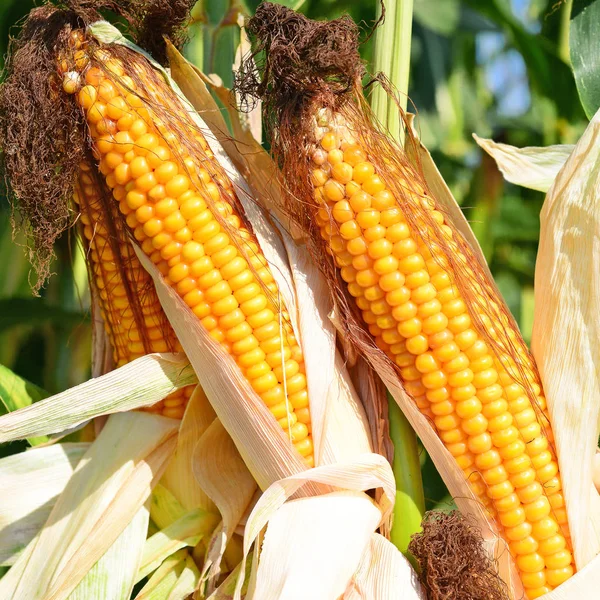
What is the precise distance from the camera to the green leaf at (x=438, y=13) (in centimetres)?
189

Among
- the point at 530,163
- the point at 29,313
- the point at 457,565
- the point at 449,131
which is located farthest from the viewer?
the point at 449,131

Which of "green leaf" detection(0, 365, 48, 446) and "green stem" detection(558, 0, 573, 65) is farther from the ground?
"green stem" detection(558, 0, 573, 65)

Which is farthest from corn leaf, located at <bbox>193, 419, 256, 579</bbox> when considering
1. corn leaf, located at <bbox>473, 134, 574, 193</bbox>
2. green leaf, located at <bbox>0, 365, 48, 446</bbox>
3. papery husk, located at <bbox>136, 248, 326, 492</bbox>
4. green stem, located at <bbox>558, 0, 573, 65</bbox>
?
green stem, located at <bbox>558, 0, 573, 65</bbox>

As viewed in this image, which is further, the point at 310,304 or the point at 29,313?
the point at 29,313

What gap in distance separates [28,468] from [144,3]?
0.78 m

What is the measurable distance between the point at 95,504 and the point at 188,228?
0.46 meters

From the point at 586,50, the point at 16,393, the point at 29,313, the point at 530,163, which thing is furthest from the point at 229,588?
the point at 586,50

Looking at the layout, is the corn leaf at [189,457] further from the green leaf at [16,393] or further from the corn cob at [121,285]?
the green leaf at [16,393]

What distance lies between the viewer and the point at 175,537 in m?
1.15

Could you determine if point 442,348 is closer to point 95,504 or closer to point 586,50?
point 95,504

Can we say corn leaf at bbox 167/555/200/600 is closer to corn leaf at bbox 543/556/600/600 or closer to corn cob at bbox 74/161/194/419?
corn cob at bbox 74/161/194/419

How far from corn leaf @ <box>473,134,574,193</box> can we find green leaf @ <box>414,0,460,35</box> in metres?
0.71

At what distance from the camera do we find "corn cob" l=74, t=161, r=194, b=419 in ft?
3.53

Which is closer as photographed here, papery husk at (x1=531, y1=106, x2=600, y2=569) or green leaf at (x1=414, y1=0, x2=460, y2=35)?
papery husk at (x1=531, y1=106, x2=600, y2=569)
